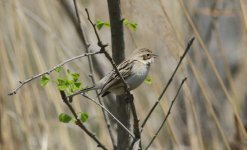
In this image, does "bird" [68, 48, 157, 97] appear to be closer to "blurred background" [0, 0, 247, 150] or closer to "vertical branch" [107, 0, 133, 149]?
"blurred background" [0, 0, 247, 150]

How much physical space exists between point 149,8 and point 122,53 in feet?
1.87

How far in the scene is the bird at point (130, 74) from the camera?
2002 mm

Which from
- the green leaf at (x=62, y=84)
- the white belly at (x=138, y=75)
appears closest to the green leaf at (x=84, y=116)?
the green leaf at (x=62, y=84)

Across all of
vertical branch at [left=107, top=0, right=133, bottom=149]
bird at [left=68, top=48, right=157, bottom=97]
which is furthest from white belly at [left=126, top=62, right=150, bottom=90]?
vertical branch at [left=107, top=0, right=133, bottom=149]

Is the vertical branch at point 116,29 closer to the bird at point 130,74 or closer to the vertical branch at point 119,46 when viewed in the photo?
the vertical branch at point 119,46

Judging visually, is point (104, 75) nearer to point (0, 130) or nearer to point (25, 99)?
point (25, 99)

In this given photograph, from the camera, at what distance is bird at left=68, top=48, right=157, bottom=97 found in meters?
2.00

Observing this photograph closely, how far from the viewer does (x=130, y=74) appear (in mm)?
2229

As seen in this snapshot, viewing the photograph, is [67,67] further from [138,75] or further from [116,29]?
[116,29]

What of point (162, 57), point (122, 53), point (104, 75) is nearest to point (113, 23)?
point (122, 53)

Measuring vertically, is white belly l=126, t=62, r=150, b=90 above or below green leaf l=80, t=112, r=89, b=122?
above

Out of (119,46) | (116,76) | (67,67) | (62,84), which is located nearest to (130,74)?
(116,76)

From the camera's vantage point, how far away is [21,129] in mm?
2500

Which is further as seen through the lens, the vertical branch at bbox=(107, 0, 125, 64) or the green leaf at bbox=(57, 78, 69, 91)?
the vertical branch at bbox=(107, 0, 125, 64)
